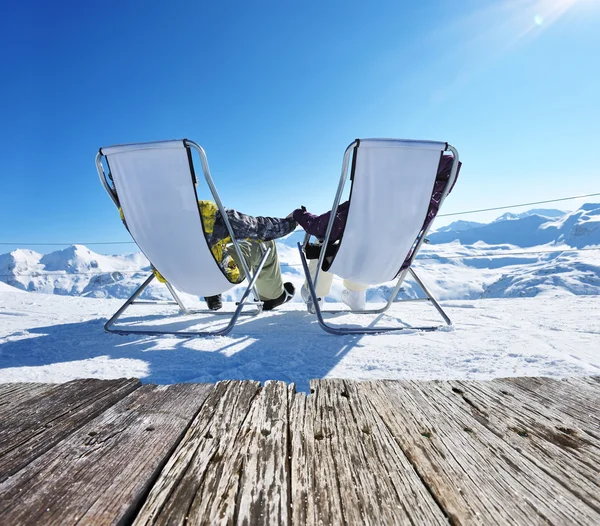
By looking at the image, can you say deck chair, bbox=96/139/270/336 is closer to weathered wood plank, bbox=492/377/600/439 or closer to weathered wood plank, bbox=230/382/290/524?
weathered wood plank, bbox=230/382/290/524

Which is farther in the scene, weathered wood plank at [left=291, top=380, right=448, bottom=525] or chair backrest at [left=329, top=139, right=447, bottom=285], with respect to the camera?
chair backrest at [left=329, top=139, right=447, bottom=285]

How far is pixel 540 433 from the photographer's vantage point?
695 millimetres

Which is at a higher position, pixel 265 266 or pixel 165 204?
pixel 165 204

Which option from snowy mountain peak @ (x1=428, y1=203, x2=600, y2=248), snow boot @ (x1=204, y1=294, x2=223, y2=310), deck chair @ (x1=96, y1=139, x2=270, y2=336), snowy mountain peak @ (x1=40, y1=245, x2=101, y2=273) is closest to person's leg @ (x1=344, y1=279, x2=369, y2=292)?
deck chair @ (x1=96, y1=139, x2=270, y2=336)

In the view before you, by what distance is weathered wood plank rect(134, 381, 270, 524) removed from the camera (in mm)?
463

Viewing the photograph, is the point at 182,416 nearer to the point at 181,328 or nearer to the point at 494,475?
the point at 494,475

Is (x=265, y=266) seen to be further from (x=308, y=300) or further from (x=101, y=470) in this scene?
(x=101, y=470)

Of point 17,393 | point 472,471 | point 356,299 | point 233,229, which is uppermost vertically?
point 233,229

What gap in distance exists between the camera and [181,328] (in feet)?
8.30

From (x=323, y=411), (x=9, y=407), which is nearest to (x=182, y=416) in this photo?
(x=323, y=411)

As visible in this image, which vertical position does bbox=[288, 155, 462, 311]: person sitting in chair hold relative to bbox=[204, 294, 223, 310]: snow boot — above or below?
above

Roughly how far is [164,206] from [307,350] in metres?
1.28

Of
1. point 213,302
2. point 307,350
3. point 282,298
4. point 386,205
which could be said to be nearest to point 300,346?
point 307,350

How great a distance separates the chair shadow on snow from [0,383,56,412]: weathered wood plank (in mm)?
457
